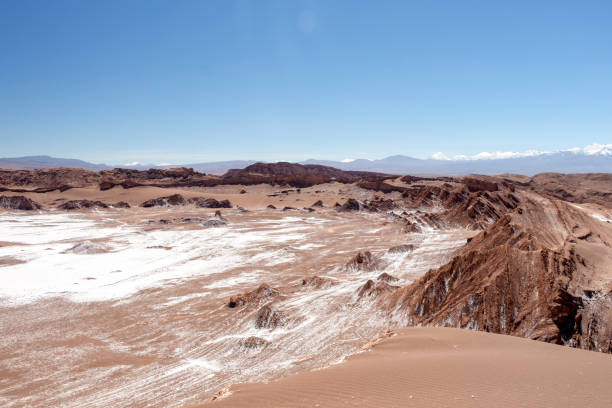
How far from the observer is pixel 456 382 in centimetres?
691

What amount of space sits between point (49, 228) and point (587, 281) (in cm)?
6083

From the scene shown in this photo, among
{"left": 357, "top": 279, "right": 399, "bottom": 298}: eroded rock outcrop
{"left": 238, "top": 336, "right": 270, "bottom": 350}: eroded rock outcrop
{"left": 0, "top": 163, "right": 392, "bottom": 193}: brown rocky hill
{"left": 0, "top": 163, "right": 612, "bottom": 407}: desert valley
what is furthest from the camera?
{"left": 0, "top": 163, "right": 392, "bottom": 193}: brown rocky hill

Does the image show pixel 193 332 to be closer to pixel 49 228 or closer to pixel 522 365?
pixel 522 365

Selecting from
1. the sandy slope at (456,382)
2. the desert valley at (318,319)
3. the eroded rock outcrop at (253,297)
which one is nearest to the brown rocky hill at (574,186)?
the desert valley at (318,319)

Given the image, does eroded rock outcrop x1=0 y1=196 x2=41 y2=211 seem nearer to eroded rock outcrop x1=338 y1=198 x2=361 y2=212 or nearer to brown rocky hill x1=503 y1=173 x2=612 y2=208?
eroded rock outcrop x1=338 y1=198 x2=361 y2=212

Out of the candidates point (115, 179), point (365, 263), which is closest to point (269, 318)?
point (365, 263)

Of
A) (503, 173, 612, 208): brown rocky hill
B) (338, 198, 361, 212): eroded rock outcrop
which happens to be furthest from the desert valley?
(503, 173, 612, 208): brown rocky hill

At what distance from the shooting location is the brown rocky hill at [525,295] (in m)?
11.3

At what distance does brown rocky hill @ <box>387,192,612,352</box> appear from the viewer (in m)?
11.3

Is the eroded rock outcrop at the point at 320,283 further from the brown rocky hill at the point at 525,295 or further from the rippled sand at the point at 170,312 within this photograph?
the brown rocky hill at the point at 525,295

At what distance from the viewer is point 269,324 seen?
16672mm

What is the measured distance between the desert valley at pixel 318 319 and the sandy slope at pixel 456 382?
5cm

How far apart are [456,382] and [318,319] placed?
10.1 meters

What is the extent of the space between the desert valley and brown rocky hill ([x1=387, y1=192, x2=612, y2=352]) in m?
0.05
